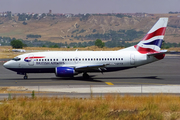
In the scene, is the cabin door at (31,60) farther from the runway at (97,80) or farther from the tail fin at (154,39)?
the tail fin at (154,39)

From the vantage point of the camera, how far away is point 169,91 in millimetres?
26031

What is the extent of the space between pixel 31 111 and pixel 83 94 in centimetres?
753

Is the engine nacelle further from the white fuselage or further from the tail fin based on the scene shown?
the tail fin

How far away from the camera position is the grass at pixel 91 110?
1702cm

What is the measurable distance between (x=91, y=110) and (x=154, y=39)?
2274 cm

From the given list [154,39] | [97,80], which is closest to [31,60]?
[97,80]

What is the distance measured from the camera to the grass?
17.0m

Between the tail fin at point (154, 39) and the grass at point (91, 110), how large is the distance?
1846 cm

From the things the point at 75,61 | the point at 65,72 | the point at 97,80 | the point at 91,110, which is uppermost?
the point at 75,61

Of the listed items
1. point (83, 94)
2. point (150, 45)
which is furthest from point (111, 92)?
point (150, 45)

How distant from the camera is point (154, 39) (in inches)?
1499

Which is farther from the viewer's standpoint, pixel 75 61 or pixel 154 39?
pixel 154 39

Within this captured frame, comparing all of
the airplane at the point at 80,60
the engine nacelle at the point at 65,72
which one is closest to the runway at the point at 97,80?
the engine nacelle at the point at 65,72

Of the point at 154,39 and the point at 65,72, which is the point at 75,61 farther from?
the point at 154,39
